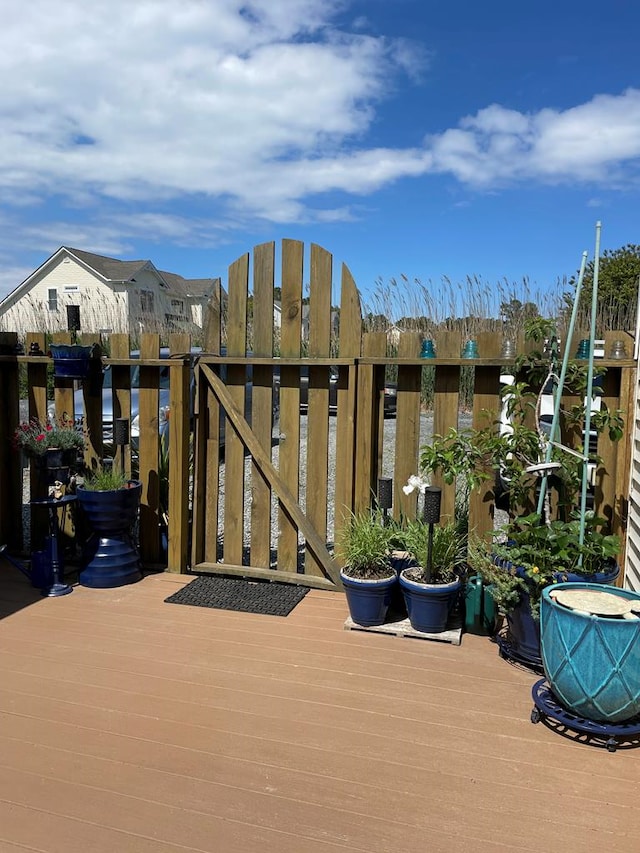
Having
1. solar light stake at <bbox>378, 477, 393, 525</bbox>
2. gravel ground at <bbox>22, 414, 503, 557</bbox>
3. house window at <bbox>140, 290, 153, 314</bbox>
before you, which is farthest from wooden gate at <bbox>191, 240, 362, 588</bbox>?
house window at <bbox>140, 290, 153, 314</bbox>

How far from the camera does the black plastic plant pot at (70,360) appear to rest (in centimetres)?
380

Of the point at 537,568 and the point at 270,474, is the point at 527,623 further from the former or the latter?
the point at 270,474

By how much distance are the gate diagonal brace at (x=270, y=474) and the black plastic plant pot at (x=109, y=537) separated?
77 cm

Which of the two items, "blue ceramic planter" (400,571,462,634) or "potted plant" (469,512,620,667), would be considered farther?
"blue ceramic planter" (400,571,462,634)

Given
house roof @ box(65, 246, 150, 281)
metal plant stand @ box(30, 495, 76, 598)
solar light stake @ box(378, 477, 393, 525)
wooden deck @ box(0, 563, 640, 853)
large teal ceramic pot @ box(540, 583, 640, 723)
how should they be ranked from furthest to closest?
1. house roof @ box(65, 246, 150, 281)
2. metal plant stand @ box(30, 495, 76, 598)
3. solar light stake @ box(378, 477, 393, 525)
4. large teal ceramic pot @ box(540, 583, 640, 723)
5. wooden deck @ box(0, 563, 640, 853)

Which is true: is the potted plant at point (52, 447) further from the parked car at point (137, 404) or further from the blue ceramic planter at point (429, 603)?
the blue ceramic planter at point (429, 603)

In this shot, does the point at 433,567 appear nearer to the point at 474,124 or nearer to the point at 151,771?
the point at 151,771

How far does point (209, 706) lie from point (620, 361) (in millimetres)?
2611

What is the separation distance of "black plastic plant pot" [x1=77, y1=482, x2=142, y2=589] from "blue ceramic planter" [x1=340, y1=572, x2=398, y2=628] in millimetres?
1510

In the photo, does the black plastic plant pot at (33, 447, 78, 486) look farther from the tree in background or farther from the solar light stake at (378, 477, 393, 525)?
the tree in background

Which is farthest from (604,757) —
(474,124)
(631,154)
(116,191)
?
(116,191)

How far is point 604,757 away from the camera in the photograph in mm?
2041

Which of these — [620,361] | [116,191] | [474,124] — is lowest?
[620,361]

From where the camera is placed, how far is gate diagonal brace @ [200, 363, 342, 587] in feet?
→ 12.0
